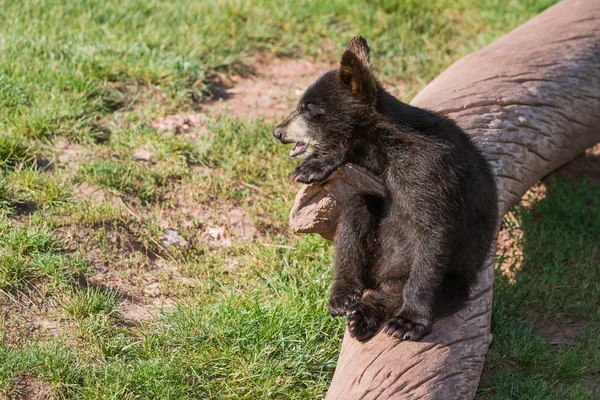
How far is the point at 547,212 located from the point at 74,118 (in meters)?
3.85

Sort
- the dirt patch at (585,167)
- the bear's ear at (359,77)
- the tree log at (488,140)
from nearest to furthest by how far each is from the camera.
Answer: the tree log at (488,140) < the bear's ear at (359,77) < the dirt patch at (585,167)

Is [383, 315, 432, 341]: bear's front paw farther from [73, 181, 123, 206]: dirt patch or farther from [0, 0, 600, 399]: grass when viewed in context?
[73, 181, 123, 206]: dirt patch

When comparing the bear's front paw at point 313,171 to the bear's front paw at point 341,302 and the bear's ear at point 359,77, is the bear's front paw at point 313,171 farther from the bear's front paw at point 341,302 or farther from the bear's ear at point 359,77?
the bear's front paw at point 341,302

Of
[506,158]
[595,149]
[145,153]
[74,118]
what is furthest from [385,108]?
[595,149]

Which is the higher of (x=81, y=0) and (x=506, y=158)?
(x=81, y=0)

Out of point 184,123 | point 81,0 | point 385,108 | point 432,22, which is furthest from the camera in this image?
point 432,22

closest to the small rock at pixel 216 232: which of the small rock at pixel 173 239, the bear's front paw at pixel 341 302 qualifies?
the small rock at pixel 173 239

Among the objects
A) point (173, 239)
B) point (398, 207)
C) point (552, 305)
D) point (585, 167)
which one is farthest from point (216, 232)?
point (585, 167)

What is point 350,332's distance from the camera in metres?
4.07

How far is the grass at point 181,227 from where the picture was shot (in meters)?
4.36

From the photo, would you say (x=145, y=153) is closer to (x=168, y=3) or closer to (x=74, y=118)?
(x=74, y=118)

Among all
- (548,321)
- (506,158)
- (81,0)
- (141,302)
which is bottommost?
(548,321)

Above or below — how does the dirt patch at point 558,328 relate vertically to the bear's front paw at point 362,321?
below

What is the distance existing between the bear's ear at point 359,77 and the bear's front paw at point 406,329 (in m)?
1.28
